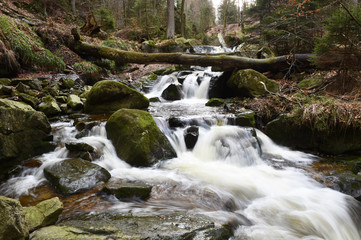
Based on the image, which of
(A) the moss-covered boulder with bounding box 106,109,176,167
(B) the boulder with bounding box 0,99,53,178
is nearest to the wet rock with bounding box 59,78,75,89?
(B) the boulder with bounding box 0,99,53,178

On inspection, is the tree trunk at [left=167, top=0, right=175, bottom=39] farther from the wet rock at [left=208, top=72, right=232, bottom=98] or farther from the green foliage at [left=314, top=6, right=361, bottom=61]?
the green foliage at [left=314, top=6, right=361, bottom=61]

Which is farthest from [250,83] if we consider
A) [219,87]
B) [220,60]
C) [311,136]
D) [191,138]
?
[191,138]

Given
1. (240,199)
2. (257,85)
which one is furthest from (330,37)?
(240,199)

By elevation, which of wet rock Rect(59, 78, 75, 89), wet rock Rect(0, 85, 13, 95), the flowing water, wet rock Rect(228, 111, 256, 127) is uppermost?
wet rock Rect(59, 78, 75, 89)

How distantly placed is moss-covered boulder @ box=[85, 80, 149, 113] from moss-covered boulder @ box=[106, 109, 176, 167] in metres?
2.00

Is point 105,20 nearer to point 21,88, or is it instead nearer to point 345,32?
point 21,88

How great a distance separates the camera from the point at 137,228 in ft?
8.06

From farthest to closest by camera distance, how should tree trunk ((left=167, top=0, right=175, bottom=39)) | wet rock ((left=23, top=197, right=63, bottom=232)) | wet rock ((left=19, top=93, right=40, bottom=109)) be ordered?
1. tree trunk ((left=167, top=0, right=175, bottom=39))
2. wet rock ((left=19, top=93, right=40, bottom=109))
3. wet rock ((left=23, top=197, right=63, bottom=232))

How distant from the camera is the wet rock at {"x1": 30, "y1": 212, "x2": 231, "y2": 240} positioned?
2.17m

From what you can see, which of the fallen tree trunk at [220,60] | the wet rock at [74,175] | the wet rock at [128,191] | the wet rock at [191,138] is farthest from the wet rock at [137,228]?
the fallen tree trunk at [220,60]

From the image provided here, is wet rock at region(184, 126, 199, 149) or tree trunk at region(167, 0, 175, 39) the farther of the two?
tree trunk at region(167, 0, 175, 39)

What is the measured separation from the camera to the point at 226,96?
10203mm

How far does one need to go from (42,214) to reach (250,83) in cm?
812

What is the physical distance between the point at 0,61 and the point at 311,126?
1045cm
